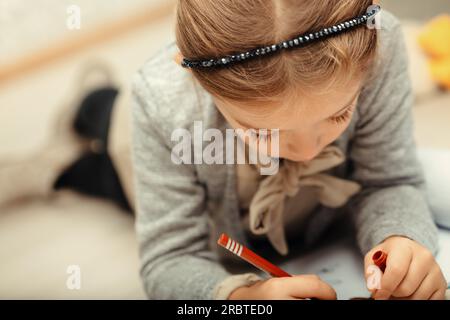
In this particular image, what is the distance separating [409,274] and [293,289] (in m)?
0.11

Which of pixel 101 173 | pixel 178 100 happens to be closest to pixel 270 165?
pixel 178 100

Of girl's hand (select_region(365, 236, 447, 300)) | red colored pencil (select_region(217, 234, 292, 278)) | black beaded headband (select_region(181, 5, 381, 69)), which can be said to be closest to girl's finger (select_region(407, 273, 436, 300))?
girl's hand (select_region(365, 236, 447, 300))

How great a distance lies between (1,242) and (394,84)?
0.78m

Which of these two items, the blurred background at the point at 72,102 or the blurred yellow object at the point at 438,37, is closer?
the blurred background at the point at 72,102

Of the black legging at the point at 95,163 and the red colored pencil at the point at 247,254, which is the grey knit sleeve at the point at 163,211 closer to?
the red colored pencil at the point at 247,254

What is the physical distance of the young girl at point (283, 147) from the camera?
51 cm

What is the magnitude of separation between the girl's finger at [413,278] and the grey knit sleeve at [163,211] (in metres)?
0.21

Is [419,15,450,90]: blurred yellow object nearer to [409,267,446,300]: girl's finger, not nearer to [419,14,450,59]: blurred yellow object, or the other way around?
[419,14,450,59]: blurred yellow object

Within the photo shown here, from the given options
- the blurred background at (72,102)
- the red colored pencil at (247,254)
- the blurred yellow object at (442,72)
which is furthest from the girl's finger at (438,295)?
the blurred yellow object at (442,72)

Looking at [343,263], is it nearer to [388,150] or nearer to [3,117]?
[388,150]

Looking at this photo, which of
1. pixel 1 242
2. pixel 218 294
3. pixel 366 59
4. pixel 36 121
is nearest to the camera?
pixel 366 59

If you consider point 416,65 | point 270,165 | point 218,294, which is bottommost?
point 218,294

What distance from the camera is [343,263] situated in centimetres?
75

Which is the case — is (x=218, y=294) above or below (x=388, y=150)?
below
